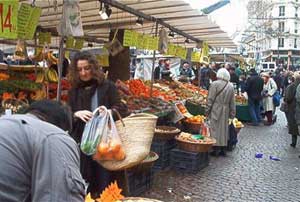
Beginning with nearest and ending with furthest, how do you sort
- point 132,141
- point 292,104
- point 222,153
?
point 132,141 < point 222,153 < point 292,104

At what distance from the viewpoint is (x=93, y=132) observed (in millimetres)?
3789

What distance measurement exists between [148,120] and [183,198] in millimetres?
2176

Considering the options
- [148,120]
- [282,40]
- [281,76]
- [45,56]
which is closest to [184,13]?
[45,56]

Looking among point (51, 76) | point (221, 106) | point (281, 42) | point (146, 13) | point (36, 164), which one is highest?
point (281, 42)

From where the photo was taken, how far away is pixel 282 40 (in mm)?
84188

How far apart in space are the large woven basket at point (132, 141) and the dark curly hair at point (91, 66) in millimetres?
490

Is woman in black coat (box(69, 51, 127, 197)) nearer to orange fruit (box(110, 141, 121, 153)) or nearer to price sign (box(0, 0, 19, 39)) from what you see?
orange fruit (box(110, 141, 121, 153))

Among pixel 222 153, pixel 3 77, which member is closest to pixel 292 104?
pixel 222 153

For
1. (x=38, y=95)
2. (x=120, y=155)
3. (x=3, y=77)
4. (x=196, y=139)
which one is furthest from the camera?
(x=196, y=139)

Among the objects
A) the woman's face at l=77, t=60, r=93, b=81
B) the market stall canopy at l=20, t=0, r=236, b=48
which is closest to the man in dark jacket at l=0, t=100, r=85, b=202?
the woman's face at l=77, t=60, r=93, b=81

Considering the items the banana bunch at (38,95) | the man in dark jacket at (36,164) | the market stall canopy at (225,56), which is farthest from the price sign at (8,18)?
the market stall canopy at (225,56)

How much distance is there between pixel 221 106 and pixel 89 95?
4820 millimetres

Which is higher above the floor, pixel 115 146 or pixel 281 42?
pixel 281 42

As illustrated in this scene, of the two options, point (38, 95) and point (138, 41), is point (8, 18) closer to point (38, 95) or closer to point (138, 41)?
point (38, 95)
